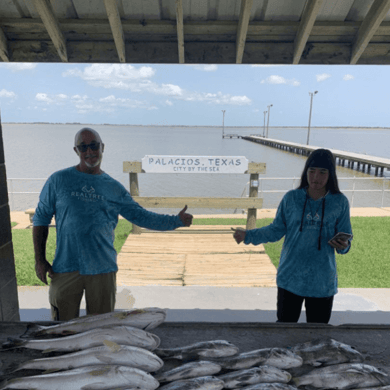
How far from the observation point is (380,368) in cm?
195

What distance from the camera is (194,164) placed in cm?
877

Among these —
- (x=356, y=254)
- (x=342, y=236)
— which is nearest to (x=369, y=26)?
(x=342, y=236)

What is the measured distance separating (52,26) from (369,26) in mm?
3197

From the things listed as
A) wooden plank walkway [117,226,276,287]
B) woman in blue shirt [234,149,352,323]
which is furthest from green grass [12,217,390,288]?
woman in blue shirt [234,149,352,323]

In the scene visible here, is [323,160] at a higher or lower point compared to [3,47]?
lower

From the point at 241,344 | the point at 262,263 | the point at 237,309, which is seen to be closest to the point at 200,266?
the point at 262,263

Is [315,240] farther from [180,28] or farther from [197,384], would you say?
[180,28]

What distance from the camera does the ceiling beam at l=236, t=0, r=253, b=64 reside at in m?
3.14

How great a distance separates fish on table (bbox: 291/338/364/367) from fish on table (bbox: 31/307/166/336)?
0.89 meters

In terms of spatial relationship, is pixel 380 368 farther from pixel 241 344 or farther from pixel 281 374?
pixel 241 344


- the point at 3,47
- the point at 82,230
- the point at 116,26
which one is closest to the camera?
the point at 82,230

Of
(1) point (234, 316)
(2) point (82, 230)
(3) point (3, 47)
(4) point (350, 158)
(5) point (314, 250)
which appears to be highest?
(3) point (3, 47)

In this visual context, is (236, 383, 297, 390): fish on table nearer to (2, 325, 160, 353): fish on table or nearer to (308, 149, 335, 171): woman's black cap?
(2, 325, 160, 353): fish on table

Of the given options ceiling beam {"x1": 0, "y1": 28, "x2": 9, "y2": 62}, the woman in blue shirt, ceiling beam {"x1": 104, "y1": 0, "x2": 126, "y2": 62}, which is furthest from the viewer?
ceiling beam {"x1": 0, "y1": 28, "x2": 9, "y2": 62}
